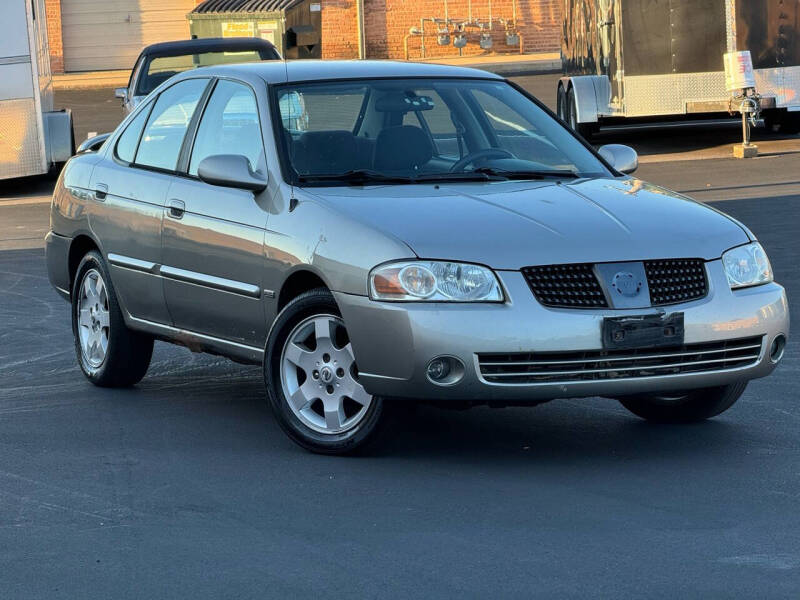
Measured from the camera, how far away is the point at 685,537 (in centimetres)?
549

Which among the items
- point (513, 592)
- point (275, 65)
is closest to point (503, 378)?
point (513, 592)

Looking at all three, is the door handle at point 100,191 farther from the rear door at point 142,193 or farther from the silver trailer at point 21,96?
the silver trailer at point 21,96

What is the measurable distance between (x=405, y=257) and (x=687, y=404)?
173 cm

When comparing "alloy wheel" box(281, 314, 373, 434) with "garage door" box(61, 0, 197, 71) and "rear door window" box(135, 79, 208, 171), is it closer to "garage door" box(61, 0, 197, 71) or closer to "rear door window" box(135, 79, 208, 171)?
"rear door window" box(135, 79, 208, 171)

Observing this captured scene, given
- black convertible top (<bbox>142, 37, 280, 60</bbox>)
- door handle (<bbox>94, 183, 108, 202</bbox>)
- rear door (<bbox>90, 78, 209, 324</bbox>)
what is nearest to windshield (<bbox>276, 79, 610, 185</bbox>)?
rear door (<bbox>90, 78, 209, 324</bbox>)

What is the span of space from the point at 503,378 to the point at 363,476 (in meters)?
0.65

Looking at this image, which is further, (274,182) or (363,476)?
(274,182)

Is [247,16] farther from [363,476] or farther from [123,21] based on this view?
[363,476]

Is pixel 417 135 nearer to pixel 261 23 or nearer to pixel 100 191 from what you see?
pixel 100 191

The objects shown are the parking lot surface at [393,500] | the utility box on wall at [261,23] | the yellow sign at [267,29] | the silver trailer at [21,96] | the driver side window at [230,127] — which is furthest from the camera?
the utility box on wall at [261,23]

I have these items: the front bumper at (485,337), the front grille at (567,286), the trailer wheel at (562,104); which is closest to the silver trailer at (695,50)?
the trailer wheel at (562,104)

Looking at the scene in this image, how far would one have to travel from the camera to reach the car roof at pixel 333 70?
7.71m

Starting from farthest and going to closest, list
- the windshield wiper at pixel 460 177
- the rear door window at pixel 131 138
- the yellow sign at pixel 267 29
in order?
1. the yellow sign at pixel 267 29
2. the rear door window at pixel 131 138
3. the windshield wiper at pixel 460 177

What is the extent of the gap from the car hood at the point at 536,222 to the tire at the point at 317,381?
0.45 m
